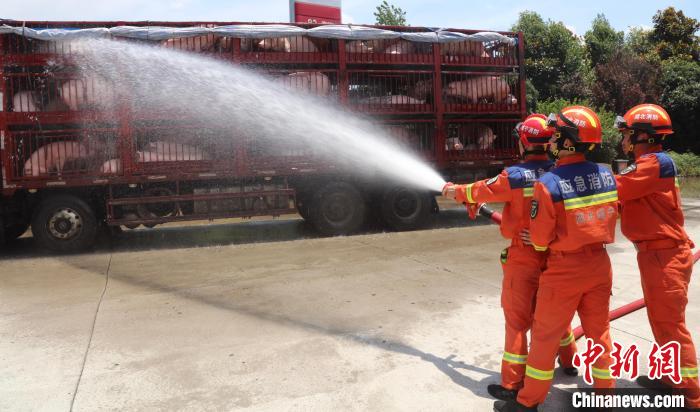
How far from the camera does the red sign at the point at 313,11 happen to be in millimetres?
12461

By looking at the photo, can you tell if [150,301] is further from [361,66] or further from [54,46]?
[361,66]

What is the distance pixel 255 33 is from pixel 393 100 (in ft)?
7.90

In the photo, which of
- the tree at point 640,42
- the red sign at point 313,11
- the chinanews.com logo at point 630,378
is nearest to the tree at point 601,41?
the tree at point 640,42

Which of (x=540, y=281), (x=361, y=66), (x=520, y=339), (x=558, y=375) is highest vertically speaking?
(x=361, y=66)

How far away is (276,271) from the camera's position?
6.37m

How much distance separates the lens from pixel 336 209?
893 centimetres

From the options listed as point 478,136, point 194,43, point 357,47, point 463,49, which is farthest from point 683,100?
point 194,43

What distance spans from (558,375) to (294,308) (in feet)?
7.51

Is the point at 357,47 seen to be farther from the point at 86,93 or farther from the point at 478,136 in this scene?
the point at 86,93

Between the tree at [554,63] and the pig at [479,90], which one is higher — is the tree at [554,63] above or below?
above

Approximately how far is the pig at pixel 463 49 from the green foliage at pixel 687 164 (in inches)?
594

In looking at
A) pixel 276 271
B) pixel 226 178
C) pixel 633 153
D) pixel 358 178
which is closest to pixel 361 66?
pixel 358 178

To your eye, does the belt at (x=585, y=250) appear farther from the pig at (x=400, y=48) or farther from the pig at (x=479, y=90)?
the pig at (x=479, y=90)

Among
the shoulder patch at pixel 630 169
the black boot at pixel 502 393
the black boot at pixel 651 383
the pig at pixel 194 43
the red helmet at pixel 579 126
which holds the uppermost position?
the pig at pixel 194 43
